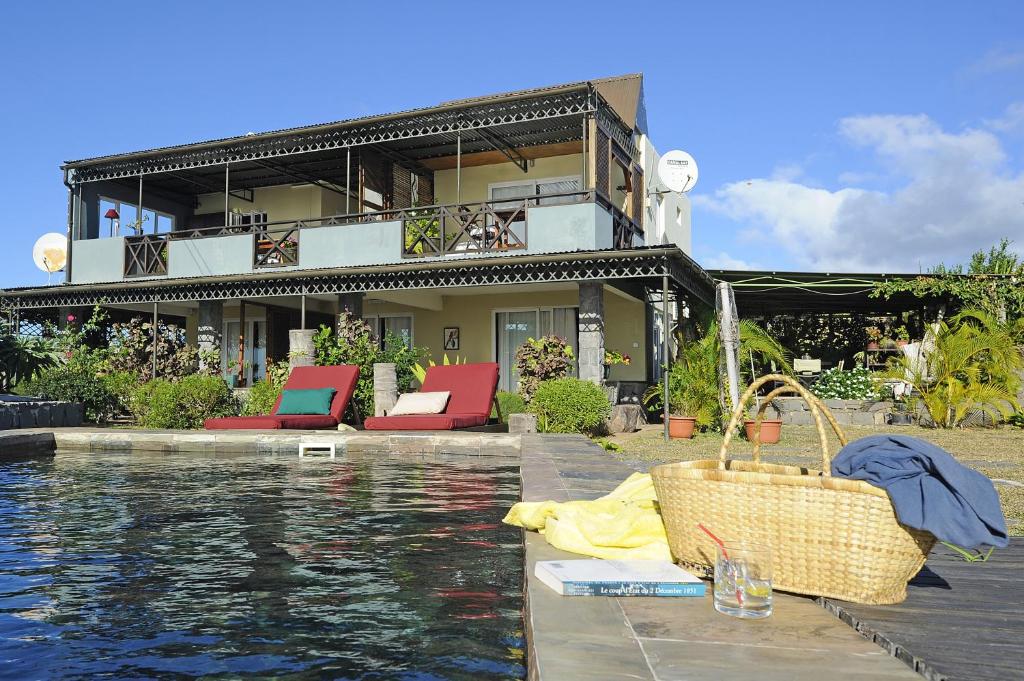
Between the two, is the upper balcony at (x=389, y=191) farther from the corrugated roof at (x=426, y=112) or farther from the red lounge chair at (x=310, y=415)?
the red lounge chair at (x=310, y=415)

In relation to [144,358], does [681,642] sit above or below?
below

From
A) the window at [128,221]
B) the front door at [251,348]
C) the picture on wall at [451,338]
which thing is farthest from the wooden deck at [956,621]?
the front door at [251,348]

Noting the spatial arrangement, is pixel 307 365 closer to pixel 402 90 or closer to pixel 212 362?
pixel 212 362

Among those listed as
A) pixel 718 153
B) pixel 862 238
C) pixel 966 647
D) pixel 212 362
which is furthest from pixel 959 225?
pixel 966 647

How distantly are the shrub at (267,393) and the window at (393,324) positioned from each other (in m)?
4.49

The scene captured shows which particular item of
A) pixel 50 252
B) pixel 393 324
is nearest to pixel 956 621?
pixel 393 324

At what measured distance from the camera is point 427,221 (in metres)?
14.9

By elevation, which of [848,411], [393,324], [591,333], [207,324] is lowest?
[848,411]

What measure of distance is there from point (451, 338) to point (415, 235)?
321 centimetres

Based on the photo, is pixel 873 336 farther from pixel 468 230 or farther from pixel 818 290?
pixel 468 230

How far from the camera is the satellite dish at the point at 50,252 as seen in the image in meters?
19.0

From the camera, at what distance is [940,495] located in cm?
257

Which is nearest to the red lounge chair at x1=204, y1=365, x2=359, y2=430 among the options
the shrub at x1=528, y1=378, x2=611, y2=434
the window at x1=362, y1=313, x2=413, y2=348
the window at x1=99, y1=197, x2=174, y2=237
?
the shrub at x1=528, y1=378, x2=611, y2=434

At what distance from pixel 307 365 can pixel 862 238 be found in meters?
87.3
